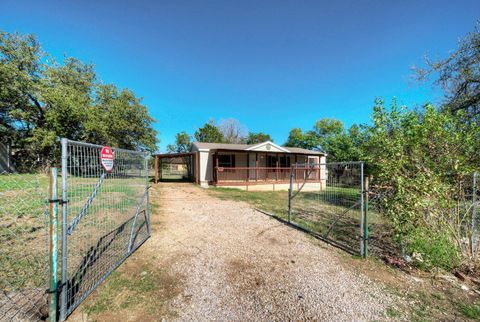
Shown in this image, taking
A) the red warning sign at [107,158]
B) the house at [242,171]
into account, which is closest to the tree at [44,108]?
the house at [242,171]

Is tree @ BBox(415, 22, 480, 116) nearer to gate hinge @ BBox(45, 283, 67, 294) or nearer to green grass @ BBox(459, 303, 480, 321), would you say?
green grass @ BBox(459, 303, 480, 321)

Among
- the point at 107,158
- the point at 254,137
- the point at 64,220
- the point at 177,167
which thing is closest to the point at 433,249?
the point at 64,220

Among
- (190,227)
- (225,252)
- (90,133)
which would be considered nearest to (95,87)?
(90,133)

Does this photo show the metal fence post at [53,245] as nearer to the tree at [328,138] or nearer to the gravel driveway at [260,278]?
the gravel driveway at [260,278]

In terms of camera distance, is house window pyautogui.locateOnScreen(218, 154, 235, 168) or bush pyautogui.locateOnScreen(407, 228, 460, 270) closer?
bush pyautogui.locateOnScreen(407, 228, 460, 270)

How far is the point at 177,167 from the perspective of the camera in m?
26.1

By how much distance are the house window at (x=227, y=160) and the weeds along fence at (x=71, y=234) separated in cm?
1140

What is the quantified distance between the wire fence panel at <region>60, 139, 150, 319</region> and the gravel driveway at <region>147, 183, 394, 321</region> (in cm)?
69

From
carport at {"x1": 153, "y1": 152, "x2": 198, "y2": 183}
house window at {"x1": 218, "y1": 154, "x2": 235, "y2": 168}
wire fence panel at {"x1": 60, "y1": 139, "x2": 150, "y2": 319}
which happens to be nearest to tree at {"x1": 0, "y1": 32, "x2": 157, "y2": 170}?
carport at {"x1": 153, "y1": 152, "x2": 198, "y2": 183}

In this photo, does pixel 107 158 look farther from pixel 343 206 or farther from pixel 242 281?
pixel 343 206

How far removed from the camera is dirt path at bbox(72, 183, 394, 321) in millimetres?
2359

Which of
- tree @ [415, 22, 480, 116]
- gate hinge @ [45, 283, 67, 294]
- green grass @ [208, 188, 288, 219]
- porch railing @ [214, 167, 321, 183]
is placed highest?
tree @ [415, 22, 480, 116]

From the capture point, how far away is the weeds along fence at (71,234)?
6.88 feet

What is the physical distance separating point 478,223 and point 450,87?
6.88 meters
